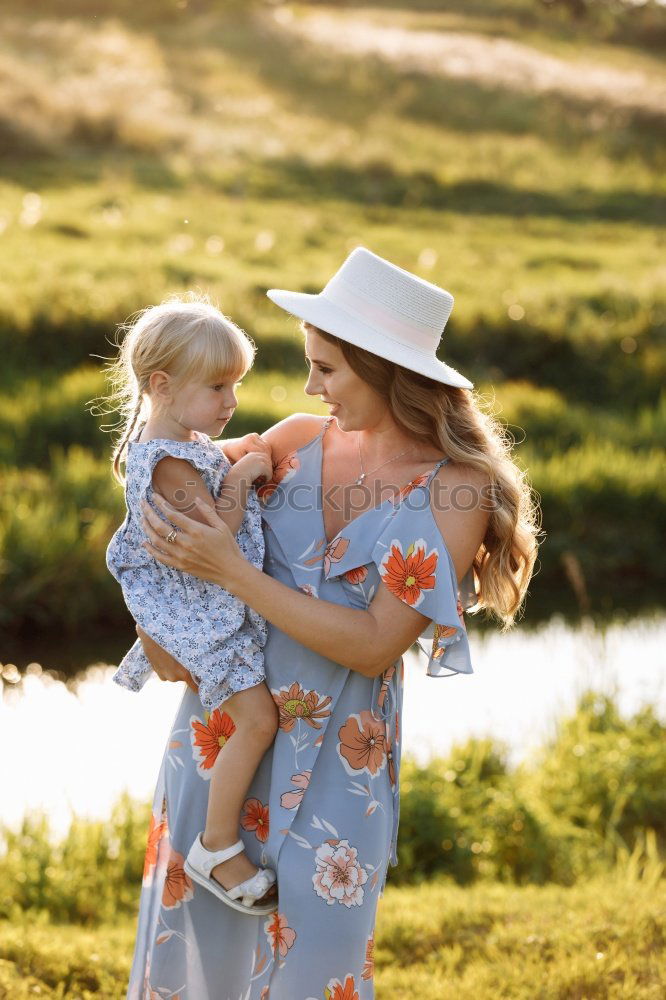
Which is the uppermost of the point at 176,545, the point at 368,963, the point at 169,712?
the point at 176,545

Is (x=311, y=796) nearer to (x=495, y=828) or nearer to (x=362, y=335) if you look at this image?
(x=362, y=335)

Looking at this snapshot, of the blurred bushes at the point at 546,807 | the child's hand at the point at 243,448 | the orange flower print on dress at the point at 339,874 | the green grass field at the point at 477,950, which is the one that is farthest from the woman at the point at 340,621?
the blurred bushes at the point at 546,807

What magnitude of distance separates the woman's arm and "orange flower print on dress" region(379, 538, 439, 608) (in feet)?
0.15

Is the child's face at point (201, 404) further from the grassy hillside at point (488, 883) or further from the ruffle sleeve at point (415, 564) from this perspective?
the grassy hillside at point (488, 883)

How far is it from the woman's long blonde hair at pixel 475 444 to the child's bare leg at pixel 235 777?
1.69 feet

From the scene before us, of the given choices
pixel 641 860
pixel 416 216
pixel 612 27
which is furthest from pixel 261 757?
pixel 612 27

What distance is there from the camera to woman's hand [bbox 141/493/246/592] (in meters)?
2.27

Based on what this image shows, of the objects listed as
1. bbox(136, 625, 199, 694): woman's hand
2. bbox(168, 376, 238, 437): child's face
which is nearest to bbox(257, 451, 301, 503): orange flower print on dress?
bbox(168, 376, 238, 437): child's face

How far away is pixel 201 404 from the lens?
97.0 inches

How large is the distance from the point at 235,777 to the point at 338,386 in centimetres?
73

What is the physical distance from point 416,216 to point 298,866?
14170 millimetres

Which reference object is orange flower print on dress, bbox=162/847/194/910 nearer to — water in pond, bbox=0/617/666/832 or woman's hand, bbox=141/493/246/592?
woman's hand, bbox=141/493/246/592

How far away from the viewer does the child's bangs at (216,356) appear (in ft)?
7.98

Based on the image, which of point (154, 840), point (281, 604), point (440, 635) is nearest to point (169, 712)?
point (154, 840)
